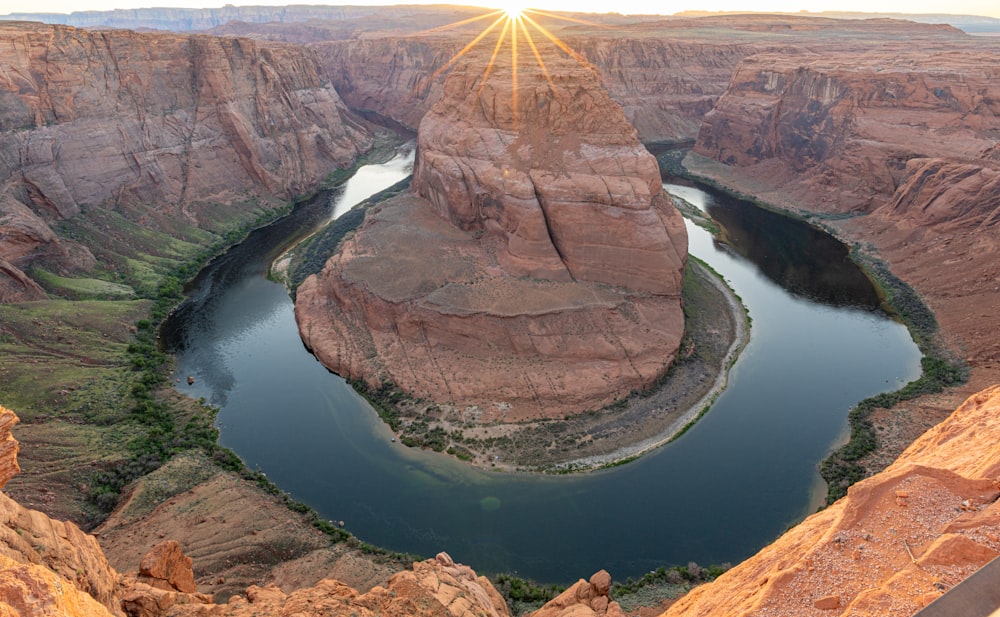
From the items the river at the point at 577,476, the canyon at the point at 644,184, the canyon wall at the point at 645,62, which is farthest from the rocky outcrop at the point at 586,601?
the canyon wall at the point at 645,62

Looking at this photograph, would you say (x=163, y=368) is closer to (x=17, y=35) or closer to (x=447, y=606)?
(x=447, y=606)

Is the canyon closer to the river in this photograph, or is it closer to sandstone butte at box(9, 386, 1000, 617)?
sandstone butte at box(9, 386, 1000, 617)

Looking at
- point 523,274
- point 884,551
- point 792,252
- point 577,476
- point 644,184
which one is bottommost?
point 884,551

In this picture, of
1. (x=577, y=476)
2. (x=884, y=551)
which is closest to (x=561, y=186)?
(x=577, y=476)

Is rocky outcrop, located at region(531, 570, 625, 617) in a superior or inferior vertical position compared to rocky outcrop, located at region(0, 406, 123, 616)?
inferior

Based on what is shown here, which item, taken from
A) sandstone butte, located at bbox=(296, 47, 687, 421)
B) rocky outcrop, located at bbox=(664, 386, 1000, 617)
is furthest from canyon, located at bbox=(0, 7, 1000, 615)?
sandstone butte, located at bbox=(296, 47, 687, 421)

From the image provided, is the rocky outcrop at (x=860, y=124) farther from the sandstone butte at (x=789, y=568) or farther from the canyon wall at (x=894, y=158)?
the sandstone butte at (x=789, y=568)

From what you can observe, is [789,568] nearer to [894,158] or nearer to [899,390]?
[899,390]
